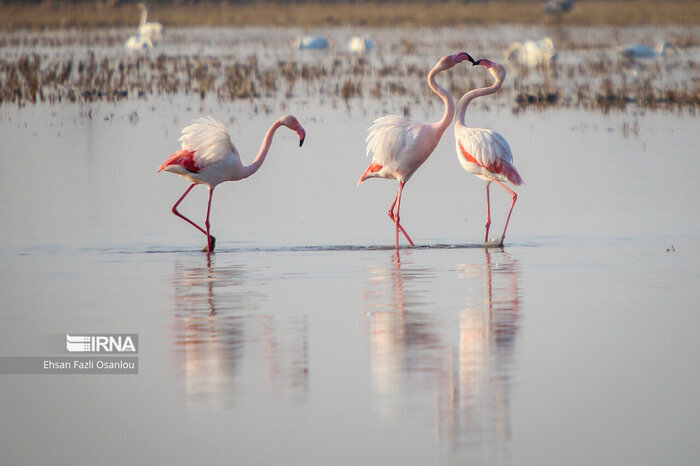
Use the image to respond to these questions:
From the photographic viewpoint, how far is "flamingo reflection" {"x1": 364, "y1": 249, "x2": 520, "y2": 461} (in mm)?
5426

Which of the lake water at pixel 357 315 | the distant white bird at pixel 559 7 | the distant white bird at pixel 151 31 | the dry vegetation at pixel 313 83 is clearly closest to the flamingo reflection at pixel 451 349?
the lake water at pixel 357 315

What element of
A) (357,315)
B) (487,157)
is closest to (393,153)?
(487,157)

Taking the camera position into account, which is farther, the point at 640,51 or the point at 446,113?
the point at 640,51

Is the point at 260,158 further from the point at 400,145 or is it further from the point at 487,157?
the point at 487,157

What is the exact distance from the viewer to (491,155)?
10.2 m

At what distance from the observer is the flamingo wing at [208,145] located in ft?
34.0

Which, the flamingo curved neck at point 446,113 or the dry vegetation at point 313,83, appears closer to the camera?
the flamingo curved neck at point 446,113

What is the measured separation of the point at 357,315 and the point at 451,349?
0.95 meters

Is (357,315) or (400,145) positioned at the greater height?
(400,145)

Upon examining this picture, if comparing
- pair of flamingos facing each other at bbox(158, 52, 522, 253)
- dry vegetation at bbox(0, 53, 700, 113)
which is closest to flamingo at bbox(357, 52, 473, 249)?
pair of flamingos facing each other at bbox(158, 52, 522, 253)

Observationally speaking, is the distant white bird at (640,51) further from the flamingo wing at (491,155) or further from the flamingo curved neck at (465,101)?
the flamingo wing at (491,155)

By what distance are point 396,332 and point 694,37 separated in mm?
34814

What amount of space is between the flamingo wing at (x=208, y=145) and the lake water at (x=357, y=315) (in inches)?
25.3

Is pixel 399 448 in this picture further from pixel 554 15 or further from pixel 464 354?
pixel 554 15
